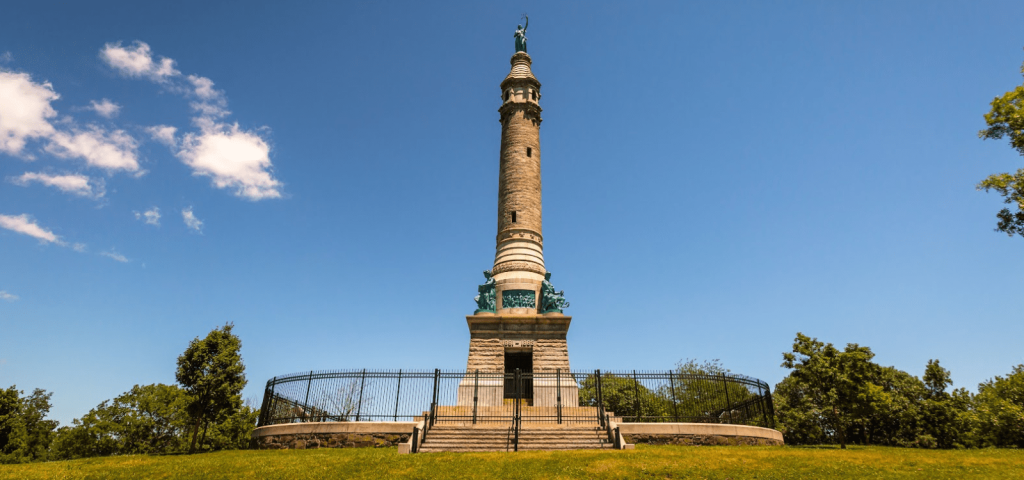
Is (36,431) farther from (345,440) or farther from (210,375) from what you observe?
(345,440)

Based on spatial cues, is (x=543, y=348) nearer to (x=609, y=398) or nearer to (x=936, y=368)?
(x=609, y=398)

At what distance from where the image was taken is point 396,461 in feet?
41.6

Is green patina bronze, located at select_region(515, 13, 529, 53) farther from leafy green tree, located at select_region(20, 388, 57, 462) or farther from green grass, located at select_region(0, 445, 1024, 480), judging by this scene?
leafy green tree, located at select_region(20, 388, 57, 462)

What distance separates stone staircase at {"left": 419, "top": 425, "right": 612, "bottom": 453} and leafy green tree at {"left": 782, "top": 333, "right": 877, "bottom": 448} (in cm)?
853

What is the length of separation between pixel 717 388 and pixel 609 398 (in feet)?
65.2

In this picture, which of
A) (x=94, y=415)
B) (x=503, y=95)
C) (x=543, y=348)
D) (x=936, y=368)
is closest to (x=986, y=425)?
(x=936, y=368)

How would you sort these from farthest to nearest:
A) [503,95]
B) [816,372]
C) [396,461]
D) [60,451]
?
[60,451], [503,95], [816,372], [396,461]

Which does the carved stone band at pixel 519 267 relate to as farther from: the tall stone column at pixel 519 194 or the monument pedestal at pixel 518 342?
the monument pedestal at pixel 518 342

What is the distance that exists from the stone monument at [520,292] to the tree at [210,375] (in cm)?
1024

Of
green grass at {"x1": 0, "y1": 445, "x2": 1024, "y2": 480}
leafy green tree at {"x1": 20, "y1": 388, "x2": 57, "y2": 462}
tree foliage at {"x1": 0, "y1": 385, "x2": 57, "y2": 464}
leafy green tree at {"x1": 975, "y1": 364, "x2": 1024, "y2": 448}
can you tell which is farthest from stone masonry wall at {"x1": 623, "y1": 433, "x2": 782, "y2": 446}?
leafy green tree at {"x1": 20, "y1": 388, "x2": 57, "y2": 462}

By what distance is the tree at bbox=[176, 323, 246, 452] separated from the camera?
2070cm

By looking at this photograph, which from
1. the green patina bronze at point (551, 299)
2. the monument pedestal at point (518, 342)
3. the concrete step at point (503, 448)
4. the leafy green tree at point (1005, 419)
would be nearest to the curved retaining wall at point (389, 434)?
the concrete step at point (503, 448)

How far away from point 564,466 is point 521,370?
33.6 ft

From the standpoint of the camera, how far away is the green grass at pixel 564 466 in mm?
11125
